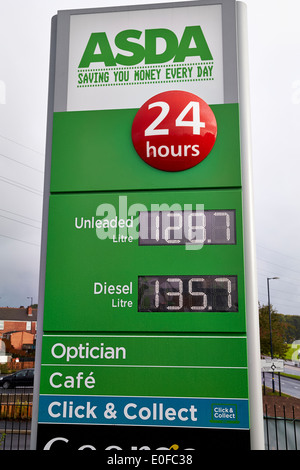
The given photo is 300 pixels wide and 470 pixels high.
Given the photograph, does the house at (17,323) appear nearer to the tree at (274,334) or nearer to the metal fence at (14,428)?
the tree at (274,334)

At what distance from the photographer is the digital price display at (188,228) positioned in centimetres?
368

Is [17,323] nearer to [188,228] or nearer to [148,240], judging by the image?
[148,240]

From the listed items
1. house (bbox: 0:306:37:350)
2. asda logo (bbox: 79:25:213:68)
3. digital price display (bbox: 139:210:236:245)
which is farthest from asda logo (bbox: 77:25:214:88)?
house (bbox: 0:306:37:350)

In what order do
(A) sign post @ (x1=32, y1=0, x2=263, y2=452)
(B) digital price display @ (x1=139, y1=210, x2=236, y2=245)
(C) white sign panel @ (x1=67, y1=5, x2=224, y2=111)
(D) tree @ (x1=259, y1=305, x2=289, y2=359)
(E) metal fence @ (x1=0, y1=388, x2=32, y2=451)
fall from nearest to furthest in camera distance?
(A) sign post @ (x1=32, y1=0, x2=263, y2=452) < (B) digital price display @ (x1=139, y1=210, x2=236, y2=245) < (C) white sign panel @ (x1=67, y1=5, x2=224, y2=111) < (E) metal fence @ (x1=0, y1=388, x2=32, y2=451) < (D) tree @ (x1=259, y1=305, x2=289, y2=359)

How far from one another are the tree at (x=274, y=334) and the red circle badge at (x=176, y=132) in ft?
68.0

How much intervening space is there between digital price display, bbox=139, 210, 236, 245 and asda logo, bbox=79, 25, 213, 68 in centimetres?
162

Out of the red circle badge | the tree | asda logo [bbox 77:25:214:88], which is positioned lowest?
the tree

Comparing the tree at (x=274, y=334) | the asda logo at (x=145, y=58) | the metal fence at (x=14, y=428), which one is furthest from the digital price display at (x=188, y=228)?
the tree at (x=274, y=334)

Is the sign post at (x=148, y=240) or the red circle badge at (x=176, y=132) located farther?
the red circle badge at (x=176, y=132)

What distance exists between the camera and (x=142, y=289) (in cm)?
365

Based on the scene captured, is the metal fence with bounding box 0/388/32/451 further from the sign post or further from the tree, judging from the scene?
the tree

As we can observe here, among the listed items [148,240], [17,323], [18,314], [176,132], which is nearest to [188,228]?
[148,240]

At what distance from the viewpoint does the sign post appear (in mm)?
3496
